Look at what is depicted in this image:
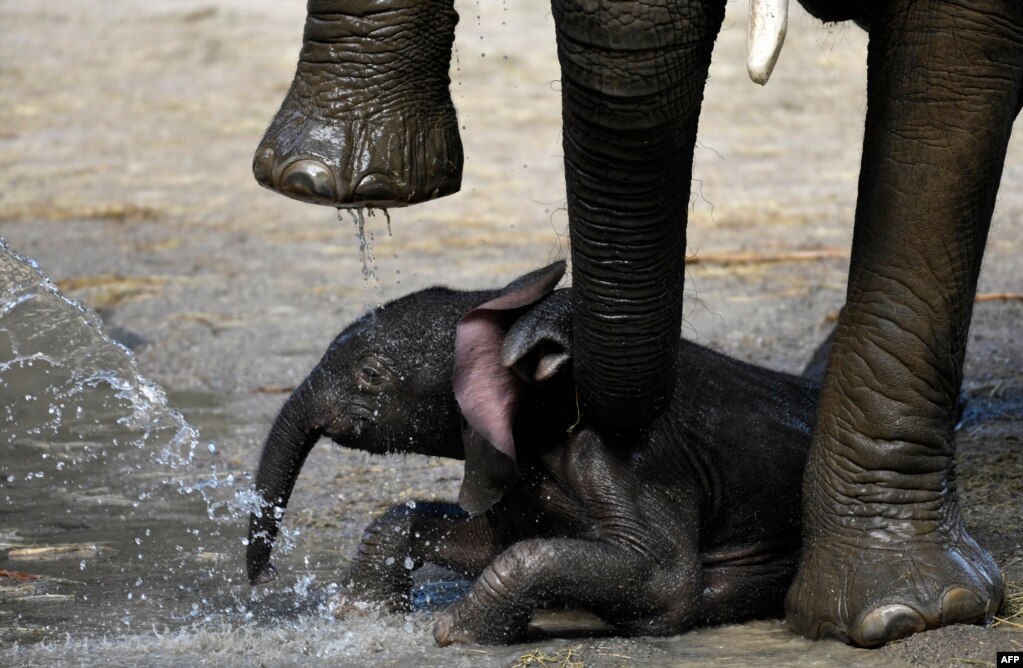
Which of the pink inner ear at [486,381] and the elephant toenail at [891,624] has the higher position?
the pink inner ear at [486,381]

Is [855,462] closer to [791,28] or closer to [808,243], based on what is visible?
[808,243]

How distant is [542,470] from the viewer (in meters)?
4.38

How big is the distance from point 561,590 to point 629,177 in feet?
3.57

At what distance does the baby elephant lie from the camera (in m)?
4.04

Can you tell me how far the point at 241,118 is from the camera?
1268 centimetres

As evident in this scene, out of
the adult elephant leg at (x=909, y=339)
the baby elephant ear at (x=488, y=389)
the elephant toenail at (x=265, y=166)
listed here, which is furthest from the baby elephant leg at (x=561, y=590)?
the elephant toenail at (x=265, y=166)

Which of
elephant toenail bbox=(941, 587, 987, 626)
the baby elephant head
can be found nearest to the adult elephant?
elephant toenail bbox=(941, 587, 987, 626)

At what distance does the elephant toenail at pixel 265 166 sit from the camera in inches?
157

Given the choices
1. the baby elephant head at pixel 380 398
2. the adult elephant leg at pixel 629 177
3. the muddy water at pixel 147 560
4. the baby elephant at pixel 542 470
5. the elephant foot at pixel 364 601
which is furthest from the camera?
the baby elephant head at pixel 380 398

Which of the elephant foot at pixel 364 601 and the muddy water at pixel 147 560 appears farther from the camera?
the elephant foot at pixel 364 601

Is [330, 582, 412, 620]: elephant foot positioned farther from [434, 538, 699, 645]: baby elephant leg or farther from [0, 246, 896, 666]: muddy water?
[434, 538, 699, 645]: baby elephant leg

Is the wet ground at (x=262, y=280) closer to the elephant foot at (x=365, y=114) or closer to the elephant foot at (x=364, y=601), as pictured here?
the elephant foot at (x=364, y=601)

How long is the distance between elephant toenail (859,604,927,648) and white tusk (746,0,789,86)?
4.07 feet

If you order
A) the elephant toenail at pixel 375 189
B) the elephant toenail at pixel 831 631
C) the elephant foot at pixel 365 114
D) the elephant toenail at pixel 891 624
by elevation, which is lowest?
the elephant toenail at pixel 831 631
